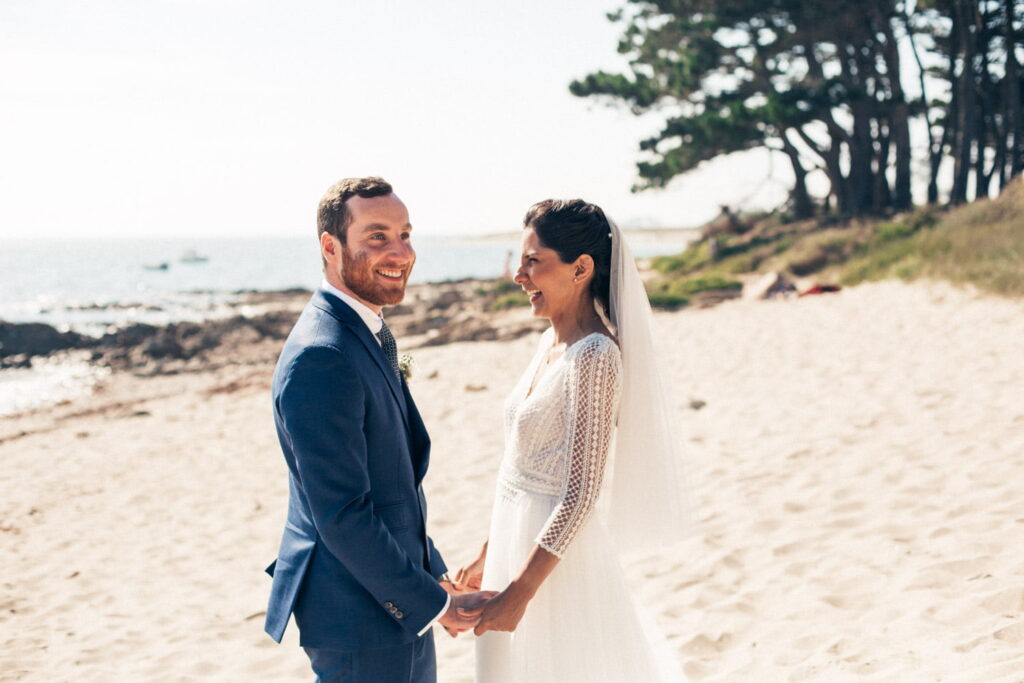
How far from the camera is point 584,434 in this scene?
262 cm

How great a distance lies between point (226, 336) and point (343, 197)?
21.2 meters

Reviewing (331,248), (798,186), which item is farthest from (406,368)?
(798,186)

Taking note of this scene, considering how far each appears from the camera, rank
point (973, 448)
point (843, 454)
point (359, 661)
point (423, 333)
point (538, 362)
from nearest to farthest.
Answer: point (359, 661), point (538, 362), point (973, 448), point (843, 454), point (423, 333)

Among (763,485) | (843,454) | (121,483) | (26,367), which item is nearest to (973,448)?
(843,454)

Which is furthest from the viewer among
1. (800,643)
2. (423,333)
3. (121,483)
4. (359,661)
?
(423,333)

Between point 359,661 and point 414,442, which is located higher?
point 414,442

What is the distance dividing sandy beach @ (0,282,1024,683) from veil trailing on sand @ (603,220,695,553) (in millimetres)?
163

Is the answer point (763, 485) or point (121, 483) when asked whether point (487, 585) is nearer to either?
point (763, 485)

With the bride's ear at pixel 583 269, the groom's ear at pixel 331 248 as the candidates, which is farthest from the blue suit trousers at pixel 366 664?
the bride's ear at pixel 583 269

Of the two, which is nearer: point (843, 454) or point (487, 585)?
point (487, 585)

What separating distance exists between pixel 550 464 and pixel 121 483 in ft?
24.8

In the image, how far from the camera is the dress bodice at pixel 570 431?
261cm

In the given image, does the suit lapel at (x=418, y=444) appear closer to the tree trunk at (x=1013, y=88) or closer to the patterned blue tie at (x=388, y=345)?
the patterned blue tie at (x=388, y=345)

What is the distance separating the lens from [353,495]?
2.14 m
